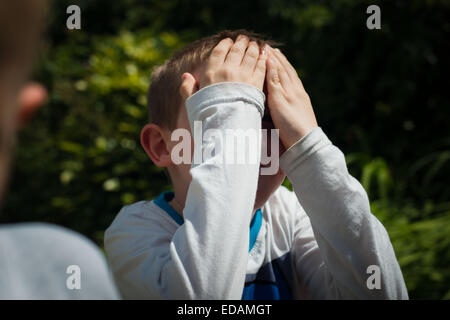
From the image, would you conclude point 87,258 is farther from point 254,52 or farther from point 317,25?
point 317,25

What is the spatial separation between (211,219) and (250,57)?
0.48m

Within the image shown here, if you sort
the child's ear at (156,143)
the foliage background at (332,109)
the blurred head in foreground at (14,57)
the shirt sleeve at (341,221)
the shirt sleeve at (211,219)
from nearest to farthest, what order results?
the blurred head in foreground at (14,57) → the shirt sleeve at (211,219) → the shirt sleeve at (341,221) → the child's ear at (156,143) → the foliage background at (332,109)

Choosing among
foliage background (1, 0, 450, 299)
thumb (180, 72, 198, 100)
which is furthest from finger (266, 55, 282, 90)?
foliage background (1, 0, 450, 299)

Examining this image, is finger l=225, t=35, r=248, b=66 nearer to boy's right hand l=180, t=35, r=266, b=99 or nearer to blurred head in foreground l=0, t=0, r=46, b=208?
boy's right hand l=180, t=35, r=266, b=99

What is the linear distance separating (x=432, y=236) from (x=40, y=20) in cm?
281

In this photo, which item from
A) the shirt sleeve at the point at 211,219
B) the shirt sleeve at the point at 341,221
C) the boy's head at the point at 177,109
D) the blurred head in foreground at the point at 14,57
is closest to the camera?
the blurred head in foreground at the point at 14,57

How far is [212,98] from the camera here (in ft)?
3.89

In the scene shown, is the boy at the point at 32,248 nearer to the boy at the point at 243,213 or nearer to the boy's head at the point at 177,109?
the boy at the point at 243,213

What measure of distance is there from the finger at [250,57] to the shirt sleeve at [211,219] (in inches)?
3.2

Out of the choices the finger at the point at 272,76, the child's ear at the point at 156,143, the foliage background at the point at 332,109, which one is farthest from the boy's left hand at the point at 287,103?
the foliage background at the point at 332,109

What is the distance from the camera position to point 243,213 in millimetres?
1091

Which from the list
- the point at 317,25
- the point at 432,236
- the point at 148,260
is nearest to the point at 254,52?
the point at 148,260

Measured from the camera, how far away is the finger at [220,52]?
1273 mm

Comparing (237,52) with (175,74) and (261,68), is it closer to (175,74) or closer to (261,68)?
(261,68)
